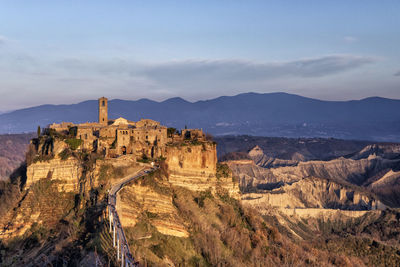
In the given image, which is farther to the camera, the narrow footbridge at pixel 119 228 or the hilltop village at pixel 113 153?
the hilltop village at pixel 113 153

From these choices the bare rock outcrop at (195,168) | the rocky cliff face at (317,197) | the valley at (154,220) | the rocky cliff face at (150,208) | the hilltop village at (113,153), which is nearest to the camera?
the valley at (154,220)

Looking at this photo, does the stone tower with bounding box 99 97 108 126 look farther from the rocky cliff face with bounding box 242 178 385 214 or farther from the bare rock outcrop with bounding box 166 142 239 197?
the rocky cliff face with bounding box 242 178 385 214

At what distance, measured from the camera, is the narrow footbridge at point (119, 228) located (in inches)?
1064

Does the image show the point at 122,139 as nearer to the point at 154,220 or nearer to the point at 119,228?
the point at 154,220

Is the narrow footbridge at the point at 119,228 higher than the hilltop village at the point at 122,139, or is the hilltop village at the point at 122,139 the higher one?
the hilltop village at the point at 122,139

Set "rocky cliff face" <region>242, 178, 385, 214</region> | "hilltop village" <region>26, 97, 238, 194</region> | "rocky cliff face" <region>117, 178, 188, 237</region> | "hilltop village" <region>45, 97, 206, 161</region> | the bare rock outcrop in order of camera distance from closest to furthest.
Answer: "rocky cliff face" <region>117, 178, 188, 237</region> → "hilltop village" <region>26, 97, 238, 194</region> → "hilltop village" <region>45, 97, 206, 161</region> → the bare rock outcrop → "rocky cliff face" <region>242, 178, 385, 214</region>

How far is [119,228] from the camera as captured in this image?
31.6 m


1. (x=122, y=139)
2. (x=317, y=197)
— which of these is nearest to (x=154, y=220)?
(x=122, y=139)

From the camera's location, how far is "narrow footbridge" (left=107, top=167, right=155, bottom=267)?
27019mm

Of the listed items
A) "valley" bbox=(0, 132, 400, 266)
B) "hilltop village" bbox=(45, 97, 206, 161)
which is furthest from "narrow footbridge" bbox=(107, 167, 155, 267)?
"hilltop village" bbox=(45, 97, 206, 161)

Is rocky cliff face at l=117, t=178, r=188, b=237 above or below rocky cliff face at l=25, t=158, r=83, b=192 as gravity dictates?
below

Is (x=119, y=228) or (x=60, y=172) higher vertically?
(x=60, y=172)

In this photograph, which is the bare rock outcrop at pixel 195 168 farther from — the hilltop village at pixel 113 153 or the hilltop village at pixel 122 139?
the hilltop village at pixel 122 139

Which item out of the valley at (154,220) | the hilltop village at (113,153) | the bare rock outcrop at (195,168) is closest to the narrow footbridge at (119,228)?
the valley at (154,220)
